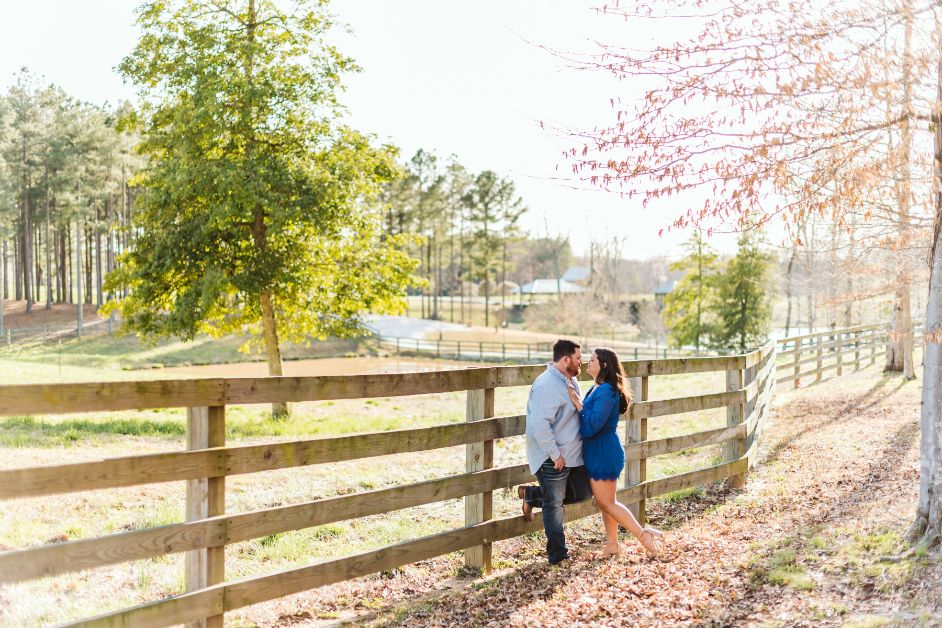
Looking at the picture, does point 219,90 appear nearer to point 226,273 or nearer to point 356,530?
point 226,273

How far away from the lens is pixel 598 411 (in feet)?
18.9

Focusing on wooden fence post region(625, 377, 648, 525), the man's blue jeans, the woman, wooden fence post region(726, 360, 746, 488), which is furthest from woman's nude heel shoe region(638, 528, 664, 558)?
wooden fence post region(726, 360, 746, 488)

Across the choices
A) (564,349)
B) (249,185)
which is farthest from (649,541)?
(249,185)

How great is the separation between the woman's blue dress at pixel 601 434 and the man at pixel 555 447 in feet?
0.22

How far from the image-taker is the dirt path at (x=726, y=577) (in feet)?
16.4

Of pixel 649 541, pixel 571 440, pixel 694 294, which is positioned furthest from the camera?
pixel 694 294

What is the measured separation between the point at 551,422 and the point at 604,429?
0.44m

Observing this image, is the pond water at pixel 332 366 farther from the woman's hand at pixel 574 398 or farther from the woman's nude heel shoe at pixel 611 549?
the woman's hand at pixel 574 398

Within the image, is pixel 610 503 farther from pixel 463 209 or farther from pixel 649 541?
pixel 463 209

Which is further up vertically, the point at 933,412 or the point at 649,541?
the point at 933,412

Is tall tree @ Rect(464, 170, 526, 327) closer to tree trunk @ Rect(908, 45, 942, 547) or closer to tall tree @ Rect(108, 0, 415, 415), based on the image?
tall tree @ Rect(108, 0, 415, 415)

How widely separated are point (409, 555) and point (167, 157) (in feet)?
51.4

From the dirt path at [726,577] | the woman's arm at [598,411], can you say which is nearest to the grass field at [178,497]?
the dirt path at [726,577]

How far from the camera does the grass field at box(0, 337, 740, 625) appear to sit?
5.48m
